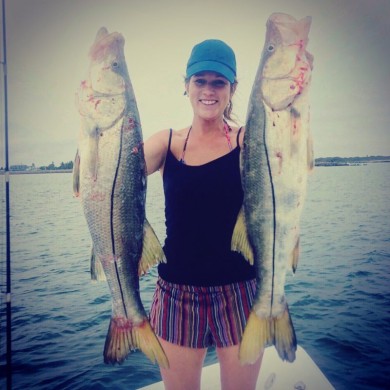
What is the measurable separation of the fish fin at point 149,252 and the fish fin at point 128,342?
0.35 meters

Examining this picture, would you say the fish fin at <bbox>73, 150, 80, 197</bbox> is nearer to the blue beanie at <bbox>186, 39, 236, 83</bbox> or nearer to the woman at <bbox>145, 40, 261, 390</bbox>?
the woman at <bbox>145, 40, 261, 390</bbox>

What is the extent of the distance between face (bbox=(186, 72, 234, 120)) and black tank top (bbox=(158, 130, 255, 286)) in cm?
32

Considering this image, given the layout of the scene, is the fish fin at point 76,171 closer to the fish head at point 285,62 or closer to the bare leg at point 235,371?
the fish head at point 285,62

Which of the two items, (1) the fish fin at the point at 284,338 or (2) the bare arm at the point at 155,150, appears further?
(2) the bare arm at the point at 155,150

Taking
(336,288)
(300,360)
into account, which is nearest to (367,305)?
(336,288)

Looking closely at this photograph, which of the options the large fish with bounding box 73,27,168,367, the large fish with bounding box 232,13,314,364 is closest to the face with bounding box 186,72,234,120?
the large fish with bounding box 232,13,314,364

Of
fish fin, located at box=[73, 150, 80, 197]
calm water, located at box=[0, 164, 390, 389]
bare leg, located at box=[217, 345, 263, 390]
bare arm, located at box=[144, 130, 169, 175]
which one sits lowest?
calm water, located at box=[0, 164, 390, 389]

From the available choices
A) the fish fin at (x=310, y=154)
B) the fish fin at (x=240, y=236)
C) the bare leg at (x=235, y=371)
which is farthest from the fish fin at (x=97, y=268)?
the fish fin at (x=310, y=154)

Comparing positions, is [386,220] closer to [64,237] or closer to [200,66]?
[64,237]

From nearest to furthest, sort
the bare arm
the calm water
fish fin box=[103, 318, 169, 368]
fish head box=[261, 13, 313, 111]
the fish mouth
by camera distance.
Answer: fish head box=[261, 13, 313, 111] → fish fin box=[103, 318, 169, 368] → the fish mouth → the bare arm → the calm water

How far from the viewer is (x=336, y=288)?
441 inches

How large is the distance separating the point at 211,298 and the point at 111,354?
0.74 metres

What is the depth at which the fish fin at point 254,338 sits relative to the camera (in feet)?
7.48

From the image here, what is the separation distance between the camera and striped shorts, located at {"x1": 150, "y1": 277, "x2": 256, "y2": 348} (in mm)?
2381
